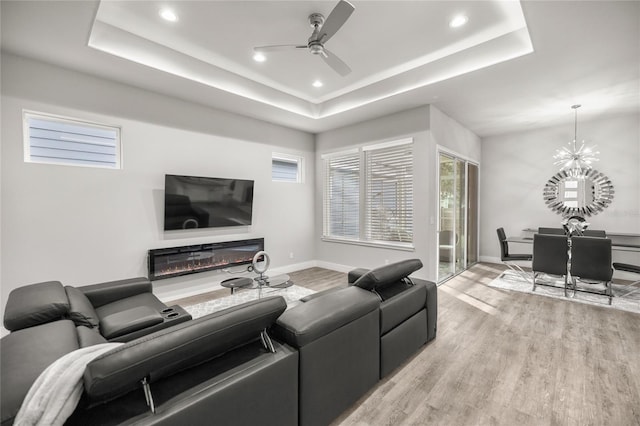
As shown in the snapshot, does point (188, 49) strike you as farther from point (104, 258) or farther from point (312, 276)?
point (312, 276)

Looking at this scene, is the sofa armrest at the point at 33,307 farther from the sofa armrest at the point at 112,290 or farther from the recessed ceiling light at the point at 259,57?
the recessed ceiling light at the point at 259,57

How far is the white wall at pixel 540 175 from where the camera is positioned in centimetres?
497

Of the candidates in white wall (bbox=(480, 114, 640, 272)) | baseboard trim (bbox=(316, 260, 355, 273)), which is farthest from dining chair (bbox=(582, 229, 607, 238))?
baseboard trim (bbox=(316, 260, 355, 273))

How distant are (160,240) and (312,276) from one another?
2.70 m

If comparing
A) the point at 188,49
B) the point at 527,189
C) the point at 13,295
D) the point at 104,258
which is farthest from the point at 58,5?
the point at 527,189

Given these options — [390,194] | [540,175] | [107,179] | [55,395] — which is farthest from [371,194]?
[55,395]

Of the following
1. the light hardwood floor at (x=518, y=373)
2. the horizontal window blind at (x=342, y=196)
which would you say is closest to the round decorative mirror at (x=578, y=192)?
the light hardwood floor at (x=518, y=373)

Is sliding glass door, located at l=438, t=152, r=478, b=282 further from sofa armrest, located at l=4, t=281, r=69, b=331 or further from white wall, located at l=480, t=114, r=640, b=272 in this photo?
sofa armrest, located at l=4, t=281, r=69, b=331

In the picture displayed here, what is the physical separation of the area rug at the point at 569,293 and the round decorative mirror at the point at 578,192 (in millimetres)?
1505

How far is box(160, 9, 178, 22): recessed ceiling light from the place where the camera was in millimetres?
2657

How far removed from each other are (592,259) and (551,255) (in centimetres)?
45

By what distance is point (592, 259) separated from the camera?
3.90m

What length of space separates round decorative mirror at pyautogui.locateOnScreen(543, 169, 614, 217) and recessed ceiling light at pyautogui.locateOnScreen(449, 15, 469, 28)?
456 cm

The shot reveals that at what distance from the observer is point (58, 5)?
7.51ft
